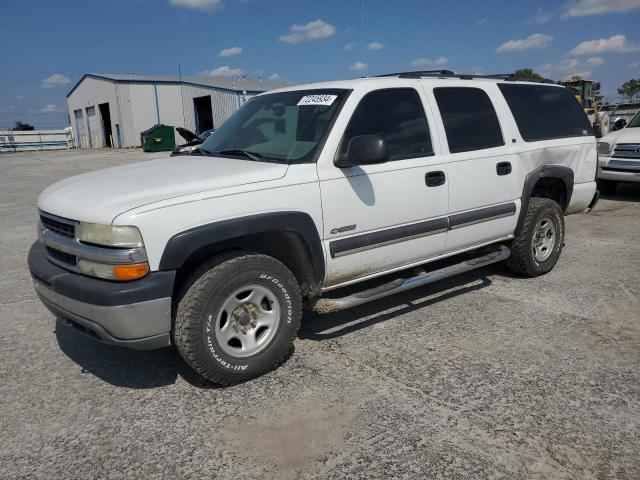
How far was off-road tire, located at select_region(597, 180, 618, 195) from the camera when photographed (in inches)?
412

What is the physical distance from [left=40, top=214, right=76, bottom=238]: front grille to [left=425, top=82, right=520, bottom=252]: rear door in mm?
2747

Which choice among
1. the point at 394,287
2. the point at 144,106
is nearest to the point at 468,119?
the point at 394,287

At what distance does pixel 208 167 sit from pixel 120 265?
1029 millimetres

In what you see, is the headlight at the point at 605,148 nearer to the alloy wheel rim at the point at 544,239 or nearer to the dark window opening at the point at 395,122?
the alloy wheel rim at the point at 544,239

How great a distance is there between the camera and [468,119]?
176 inches

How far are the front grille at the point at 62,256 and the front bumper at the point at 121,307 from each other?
0.08 meters

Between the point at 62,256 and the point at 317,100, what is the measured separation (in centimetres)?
205

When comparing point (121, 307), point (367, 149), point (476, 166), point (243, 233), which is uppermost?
point (367, 149)

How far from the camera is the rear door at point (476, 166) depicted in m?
4.28

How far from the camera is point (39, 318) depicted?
14.9 ft

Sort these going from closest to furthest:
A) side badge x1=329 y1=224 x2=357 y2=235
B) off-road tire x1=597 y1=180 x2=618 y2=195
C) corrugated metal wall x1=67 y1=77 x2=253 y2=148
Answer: side badge x1=329 y1=224 x2=357 y2=235, off-road tire x1=597 y1=180 x2=618 y2=195, corrugated metal wall x1=67 y1=77 x2=253 y2=148

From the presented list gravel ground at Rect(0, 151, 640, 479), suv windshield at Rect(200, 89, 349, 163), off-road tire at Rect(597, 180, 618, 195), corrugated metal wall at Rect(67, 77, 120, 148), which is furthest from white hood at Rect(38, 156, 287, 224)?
corrugated metal wall at Rect(67, 77, 120, 148)

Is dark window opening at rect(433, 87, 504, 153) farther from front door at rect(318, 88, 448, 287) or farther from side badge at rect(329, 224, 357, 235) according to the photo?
side badge at rect(329, 224, 357, 235)

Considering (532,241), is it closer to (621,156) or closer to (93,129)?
(621,156)
